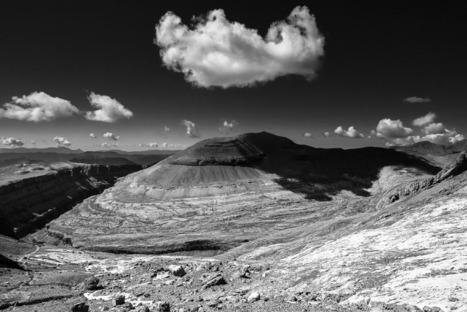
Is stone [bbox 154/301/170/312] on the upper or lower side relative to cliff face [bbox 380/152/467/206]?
lower

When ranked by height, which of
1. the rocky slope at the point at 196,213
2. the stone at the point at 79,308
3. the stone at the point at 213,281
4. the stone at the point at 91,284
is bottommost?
the rocky slope at the point at 196,213

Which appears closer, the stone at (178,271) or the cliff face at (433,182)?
the stone at (178,271)

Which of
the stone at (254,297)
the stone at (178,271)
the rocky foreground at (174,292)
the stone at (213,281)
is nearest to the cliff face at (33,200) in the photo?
the rocky foreground at (174,292)

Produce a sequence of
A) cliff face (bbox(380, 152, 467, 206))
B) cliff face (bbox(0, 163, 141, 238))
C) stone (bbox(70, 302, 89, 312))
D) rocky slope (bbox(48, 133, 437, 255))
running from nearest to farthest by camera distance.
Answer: stone (bbox(70, 302, 89, 312)), cliff face (bbox(380, 152, 467, 206)), rocky slope (bbox(48, 133, 437, 255)), cliff face (bbox(0, 163, 141, 238))

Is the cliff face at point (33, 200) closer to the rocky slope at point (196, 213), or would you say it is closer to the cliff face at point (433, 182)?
the rocky slope at point (196, 213)

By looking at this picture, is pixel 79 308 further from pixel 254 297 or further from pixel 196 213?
pixel 196 213

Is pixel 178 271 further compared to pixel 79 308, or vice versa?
pixel 178 271

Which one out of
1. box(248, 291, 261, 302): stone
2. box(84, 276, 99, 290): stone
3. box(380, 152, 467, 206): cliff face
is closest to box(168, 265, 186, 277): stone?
box(84, 276, 99, 290): stone

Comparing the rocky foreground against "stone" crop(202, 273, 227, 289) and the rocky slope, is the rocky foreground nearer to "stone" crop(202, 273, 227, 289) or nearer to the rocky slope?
"stone" crop(202, 273, 227, 289)

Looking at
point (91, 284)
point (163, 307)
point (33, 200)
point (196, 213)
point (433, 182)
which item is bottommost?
point (196, 213)

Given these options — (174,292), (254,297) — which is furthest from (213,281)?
(254,297)

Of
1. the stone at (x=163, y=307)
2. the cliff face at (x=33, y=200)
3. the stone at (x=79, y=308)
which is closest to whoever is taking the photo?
the stone at (x=163, y=307)

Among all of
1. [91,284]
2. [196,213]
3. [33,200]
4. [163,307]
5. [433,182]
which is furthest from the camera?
[33,200]

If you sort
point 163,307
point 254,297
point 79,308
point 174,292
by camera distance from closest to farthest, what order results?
point 163,307 → point 254,297 → point 79,308 → point 174,292
